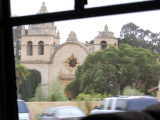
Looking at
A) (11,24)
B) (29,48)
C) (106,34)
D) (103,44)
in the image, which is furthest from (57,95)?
(11,24)

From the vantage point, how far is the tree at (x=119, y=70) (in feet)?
44.2

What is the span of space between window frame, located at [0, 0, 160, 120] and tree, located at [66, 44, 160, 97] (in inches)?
393

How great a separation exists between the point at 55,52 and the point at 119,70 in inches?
400

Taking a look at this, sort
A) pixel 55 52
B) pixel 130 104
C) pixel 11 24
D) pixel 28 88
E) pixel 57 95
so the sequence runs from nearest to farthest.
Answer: pixel 11 24 → pixel 130 104 → pixel 57 95 → pixel 28 88 → pixel 55 52

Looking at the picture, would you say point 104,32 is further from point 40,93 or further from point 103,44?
point 40,93

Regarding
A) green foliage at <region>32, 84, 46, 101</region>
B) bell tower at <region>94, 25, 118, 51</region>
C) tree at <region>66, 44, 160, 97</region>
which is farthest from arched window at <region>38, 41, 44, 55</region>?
green foliage at <region>32, 84, 46, 101</region>

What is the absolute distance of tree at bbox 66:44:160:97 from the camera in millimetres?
13469

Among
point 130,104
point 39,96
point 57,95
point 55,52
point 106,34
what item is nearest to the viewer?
point 130,104

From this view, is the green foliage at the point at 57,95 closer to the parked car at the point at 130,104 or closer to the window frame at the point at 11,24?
the parked car at the point at 130,104

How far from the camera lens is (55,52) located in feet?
84.1

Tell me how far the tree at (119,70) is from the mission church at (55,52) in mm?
3301

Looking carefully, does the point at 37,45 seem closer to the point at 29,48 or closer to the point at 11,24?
the point at 29,48

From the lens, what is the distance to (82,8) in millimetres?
1860

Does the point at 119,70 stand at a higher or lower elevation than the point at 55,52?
lower
